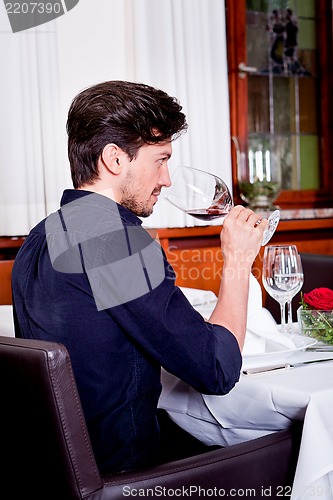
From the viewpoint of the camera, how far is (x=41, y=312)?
4.40 ft

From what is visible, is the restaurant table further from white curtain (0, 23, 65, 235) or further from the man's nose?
white curtain (0, 23, 65, 235)

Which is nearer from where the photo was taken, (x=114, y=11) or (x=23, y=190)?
(x=23, y=190)

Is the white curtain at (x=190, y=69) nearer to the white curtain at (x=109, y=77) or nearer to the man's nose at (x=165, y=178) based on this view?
the white curtain at (x=109, y=77)

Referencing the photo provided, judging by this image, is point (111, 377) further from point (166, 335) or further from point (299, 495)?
point (299, 495)

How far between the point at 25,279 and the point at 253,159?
262 centimetres

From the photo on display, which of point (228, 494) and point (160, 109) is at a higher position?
point (160, 109)

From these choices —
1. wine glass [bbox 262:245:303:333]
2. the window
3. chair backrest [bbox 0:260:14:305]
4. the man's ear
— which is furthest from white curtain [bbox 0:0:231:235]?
the man's ear

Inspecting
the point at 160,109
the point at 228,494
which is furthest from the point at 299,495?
the point at 160,109

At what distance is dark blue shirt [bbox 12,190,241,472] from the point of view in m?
1.28

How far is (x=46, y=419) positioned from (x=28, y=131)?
2035 millimetres

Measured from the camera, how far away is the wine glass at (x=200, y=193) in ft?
5.27

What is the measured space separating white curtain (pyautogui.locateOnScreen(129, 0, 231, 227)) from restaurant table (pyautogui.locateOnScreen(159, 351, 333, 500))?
1.78 meters

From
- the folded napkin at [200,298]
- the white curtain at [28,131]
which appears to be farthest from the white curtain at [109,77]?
the folded napkin at [200,298]

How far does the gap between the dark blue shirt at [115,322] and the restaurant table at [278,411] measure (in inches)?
4.7
